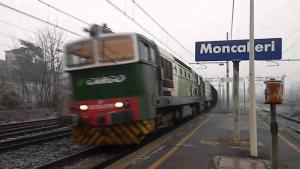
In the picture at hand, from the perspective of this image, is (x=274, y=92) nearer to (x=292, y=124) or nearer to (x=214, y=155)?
(x=214, y=155)

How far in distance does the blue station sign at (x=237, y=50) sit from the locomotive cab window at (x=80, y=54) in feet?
13.9

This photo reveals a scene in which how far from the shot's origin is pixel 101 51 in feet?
40.7

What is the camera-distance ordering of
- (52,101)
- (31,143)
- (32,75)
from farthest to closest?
(32,75) < (52,101) < (31,143)

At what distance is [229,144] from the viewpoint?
1380 cm

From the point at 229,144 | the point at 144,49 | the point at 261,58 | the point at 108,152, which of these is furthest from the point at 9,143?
the point at 261,58

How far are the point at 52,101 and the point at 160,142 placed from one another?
33.5 m

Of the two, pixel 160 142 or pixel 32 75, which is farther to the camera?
pixel 32 75

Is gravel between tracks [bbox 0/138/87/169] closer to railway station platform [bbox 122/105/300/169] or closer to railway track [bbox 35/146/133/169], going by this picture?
railway track [bbox 35/146/133/169]

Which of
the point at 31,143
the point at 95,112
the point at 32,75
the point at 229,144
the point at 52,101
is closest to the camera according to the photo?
the point at 95,112

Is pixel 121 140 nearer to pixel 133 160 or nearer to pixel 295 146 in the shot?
pixel 133 160

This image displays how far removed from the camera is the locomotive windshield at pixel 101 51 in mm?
12266

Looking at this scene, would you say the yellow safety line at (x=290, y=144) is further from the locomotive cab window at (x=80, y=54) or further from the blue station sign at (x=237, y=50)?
the locomotive cab window at (x=80, y=54)

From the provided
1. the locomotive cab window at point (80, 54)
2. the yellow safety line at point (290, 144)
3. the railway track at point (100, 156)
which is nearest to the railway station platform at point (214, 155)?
the yellow safety line at point (290, 144)

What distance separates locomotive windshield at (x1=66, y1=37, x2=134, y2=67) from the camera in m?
12.3
